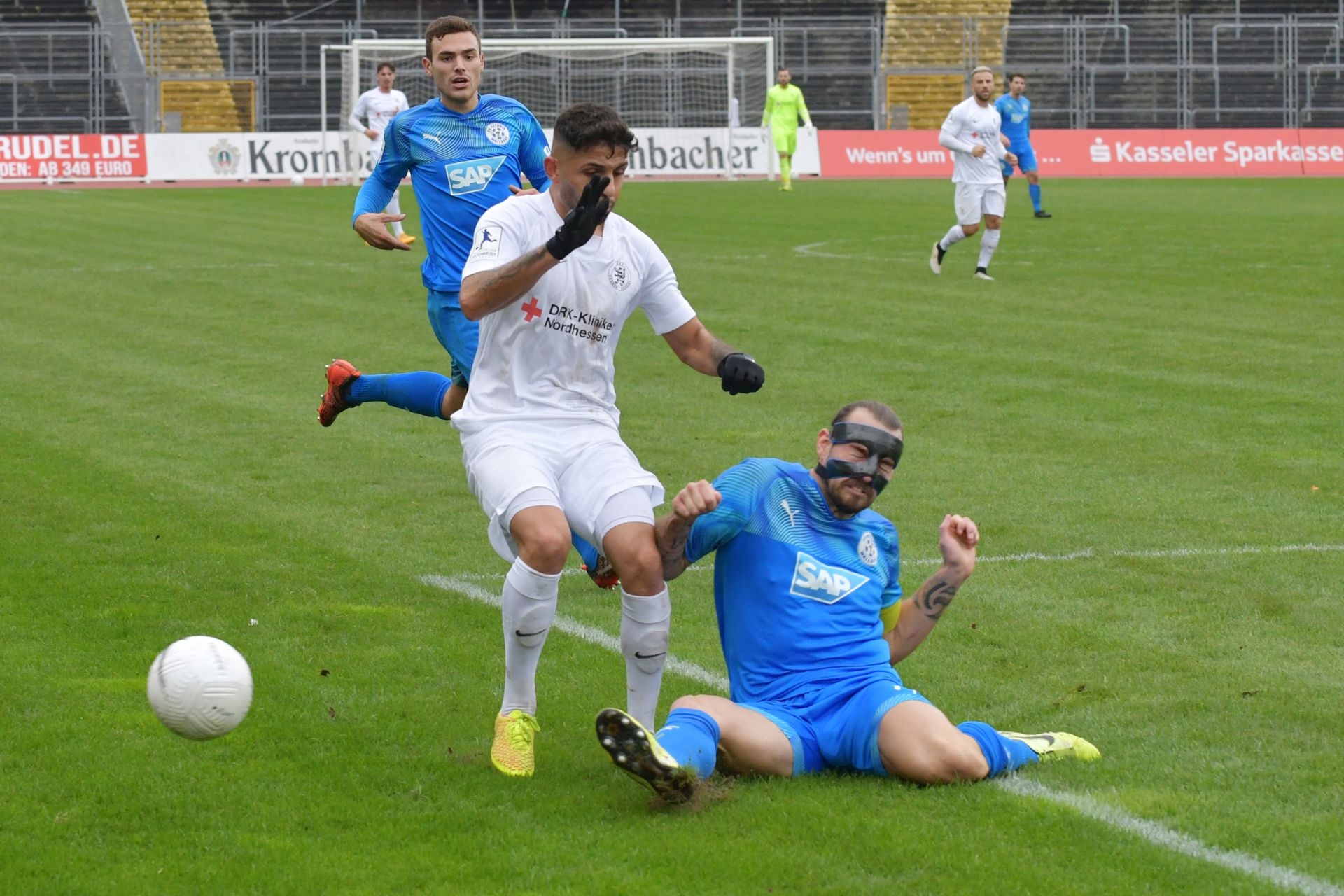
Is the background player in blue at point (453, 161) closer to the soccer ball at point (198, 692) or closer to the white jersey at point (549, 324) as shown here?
the white jersey at point (549, 324)

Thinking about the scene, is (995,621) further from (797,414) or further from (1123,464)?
(797,414)

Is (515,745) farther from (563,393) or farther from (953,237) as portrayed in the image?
(953,237)

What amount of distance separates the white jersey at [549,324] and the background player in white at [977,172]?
13006mm

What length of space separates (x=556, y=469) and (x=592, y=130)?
3.18 ft

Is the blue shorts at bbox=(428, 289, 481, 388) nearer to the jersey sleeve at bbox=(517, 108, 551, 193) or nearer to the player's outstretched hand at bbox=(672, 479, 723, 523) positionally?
the jersey sleeve at bbox=(517, 108, 551, 193)

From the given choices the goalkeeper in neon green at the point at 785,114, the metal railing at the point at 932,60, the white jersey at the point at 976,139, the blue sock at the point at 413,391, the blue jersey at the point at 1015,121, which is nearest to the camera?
the blue sock at the point at 413,391

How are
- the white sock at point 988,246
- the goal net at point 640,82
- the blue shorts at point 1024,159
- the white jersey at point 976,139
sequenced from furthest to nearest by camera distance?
the goal net at point 640,82 < the blue shorts at point 1024,159 < the white jersey at point 976,139 < the white sock at point 988,246

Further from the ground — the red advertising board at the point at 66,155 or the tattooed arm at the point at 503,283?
the red advertising board at the point at 66,155

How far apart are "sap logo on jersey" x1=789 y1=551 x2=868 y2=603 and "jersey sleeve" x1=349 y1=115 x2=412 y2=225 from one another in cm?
352

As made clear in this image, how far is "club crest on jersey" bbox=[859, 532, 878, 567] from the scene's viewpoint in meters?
5.20

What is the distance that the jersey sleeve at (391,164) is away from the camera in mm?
7949

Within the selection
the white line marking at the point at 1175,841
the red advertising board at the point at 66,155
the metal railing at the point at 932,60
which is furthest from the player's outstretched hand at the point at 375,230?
the metal railing at the point at 932,60

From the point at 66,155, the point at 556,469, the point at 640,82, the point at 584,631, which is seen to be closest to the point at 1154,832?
the point at 556,469

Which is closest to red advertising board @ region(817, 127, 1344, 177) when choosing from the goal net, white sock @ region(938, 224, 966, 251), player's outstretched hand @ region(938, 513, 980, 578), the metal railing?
the metal railing
